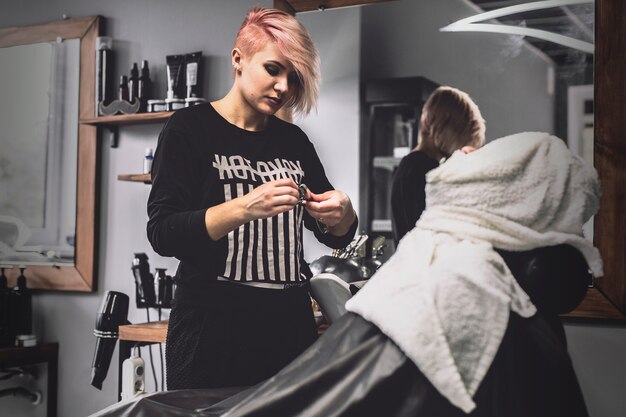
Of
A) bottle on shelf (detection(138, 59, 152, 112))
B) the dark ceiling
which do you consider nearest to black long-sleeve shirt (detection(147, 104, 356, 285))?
the dark ceiling

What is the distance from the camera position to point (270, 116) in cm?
204

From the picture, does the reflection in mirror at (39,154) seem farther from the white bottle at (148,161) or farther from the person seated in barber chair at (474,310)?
the person seated in barber chair at (474,310)

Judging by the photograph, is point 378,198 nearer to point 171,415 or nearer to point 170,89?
point 170,89

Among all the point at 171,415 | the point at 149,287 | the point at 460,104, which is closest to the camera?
the point at 171,415

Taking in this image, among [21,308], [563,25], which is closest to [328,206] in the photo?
[563,25]

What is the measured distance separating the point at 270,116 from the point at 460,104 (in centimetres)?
86

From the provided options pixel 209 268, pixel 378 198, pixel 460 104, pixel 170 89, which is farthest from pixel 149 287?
pixel 460 104

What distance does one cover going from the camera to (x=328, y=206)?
1.87 m

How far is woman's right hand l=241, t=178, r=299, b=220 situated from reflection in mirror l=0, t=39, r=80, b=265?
2.08m

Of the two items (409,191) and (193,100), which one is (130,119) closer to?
(193,100)

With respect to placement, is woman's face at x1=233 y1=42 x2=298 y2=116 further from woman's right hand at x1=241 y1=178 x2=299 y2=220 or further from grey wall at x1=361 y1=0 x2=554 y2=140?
grey wall at x1=361 y1=0 x2=554 y2=140

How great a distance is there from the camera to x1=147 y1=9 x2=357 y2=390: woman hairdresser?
1719mm

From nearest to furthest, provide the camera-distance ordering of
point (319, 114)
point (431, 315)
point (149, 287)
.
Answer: point (431, 315) < point (319, 114) < point (149, 287)

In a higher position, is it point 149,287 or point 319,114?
point 319,114
